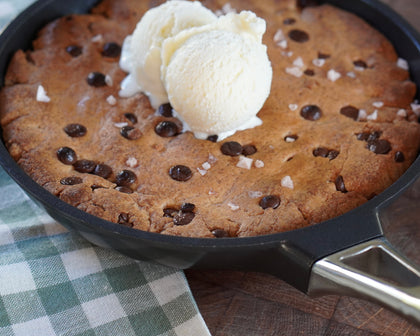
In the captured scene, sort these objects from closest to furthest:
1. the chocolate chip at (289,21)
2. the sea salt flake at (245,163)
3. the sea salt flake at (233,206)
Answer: the sea salt flake at (233,206), the sea salt flake at (245,163), the chocolate chip at (289,21)

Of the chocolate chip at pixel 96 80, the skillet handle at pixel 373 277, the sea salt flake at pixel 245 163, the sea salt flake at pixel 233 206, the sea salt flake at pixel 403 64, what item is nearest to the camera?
the skillet handle at pixel 373 277

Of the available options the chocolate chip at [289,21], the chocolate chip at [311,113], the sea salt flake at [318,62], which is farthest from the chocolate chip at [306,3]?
the chocolate chip at [311,113]

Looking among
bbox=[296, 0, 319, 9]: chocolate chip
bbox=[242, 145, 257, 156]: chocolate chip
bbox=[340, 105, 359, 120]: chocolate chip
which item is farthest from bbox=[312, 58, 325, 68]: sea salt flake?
bbox=[242, 145, 257, 156]: chocolate chip

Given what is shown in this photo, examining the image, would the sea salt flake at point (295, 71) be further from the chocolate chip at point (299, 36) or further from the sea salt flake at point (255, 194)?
the sea salt flake at point (255, 194)

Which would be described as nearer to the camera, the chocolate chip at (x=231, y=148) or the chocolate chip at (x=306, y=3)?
the chocolate chip at (x=231, y=148)

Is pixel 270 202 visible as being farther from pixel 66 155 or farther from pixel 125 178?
pixel 66 155

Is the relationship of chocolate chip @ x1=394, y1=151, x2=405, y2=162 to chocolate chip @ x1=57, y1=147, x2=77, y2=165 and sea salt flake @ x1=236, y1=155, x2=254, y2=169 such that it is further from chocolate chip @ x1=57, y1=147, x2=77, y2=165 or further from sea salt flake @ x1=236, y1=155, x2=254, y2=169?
chocolate chip @ x1=57, y1=147, x2=77, y2=165
